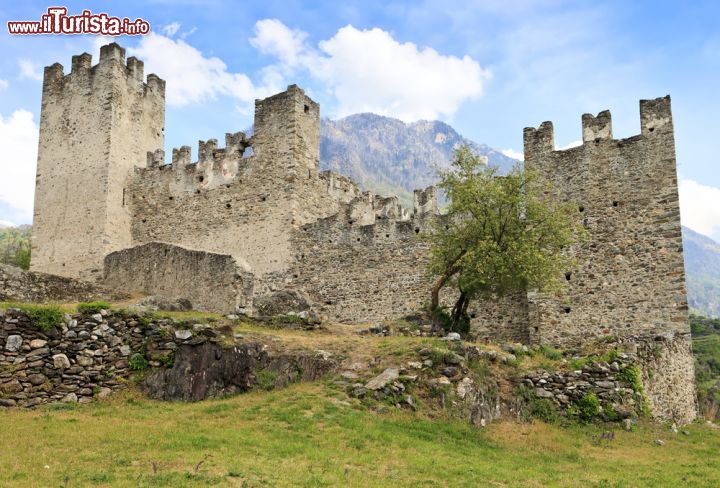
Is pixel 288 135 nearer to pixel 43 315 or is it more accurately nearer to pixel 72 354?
pixel 43 315

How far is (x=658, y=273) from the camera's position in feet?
77.3

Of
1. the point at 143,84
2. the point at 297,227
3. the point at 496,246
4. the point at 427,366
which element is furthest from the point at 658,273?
the point at 143,84

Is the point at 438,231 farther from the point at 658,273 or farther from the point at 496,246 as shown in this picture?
the point at 658,273

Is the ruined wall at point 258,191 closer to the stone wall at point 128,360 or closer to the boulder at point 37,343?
the stone wall at point 128,360

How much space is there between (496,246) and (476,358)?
540 cm

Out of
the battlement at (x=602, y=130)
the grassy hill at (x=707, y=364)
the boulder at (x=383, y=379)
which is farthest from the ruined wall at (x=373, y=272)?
the boulder at (x=383, y=379)

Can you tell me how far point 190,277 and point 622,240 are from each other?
14.1m

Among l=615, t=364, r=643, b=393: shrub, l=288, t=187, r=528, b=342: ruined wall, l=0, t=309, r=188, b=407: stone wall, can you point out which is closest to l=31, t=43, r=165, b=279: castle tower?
l=288, t=187, r=528, b=342: ruined wall

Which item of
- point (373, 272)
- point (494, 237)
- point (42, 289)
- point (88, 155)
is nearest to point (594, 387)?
point (494, 237)

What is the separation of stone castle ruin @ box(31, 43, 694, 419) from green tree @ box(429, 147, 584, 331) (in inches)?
71.4

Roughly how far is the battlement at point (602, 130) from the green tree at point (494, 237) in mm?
2217

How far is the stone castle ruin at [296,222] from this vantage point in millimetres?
23750

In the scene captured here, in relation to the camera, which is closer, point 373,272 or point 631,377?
point 631,377

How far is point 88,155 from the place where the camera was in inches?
1431
